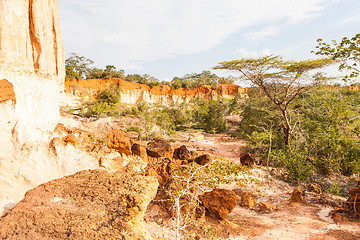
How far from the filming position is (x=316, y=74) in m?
9.26

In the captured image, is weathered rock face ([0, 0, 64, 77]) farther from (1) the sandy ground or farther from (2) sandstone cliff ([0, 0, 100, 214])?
(1) the sandy ground

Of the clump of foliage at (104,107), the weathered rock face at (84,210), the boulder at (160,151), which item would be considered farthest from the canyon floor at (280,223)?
the clump of foliage at (104,107)

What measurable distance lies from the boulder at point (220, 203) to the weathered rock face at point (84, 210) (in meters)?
2.38

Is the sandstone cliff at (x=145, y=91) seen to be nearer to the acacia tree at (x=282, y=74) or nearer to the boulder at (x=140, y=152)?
the acacia tree at (x=282, y=74)

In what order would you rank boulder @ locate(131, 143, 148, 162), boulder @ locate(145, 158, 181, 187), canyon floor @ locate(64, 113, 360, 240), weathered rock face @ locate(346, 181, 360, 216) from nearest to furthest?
canyon floor @ locate(64, 113, 360, 240), boulder @ locate(145, 158, 181, 187), weathered rock face @ locate(346, 181, 360, 216), boulder @ locate(131, 143, 148, 162)

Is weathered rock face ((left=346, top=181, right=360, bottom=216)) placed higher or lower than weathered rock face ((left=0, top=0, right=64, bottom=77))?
lower

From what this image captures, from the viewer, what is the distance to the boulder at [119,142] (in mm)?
7344

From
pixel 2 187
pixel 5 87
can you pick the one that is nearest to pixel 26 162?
pixel 2 187

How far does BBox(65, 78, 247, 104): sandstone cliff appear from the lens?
3128cm

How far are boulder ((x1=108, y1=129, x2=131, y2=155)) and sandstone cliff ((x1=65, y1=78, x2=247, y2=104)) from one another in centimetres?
2177

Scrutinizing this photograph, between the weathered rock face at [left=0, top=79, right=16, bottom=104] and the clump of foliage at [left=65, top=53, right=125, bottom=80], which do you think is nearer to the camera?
the weathered rock face at [left=0, top=79, right=16, bottom=104]

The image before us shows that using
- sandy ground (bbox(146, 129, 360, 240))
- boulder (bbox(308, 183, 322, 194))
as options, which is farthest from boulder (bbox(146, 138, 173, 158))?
boulder (bbox(308, 183, 322, 194))

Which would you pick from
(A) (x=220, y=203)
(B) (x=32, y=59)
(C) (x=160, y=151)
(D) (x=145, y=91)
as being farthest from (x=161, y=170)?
(D) (x=145, y=91)

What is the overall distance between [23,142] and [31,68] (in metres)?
1.99
